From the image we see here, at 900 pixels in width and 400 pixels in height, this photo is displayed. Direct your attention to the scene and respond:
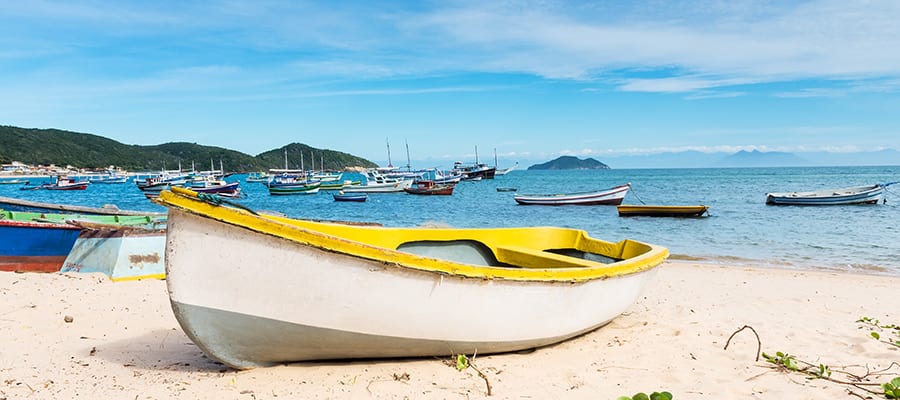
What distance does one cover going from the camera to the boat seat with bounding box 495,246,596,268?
574 cm

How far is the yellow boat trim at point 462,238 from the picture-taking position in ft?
11.4

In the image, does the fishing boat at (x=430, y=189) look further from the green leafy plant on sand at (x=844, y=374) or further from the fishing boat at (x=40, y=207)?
the green leafy plant on sand at (x=844, y=374)

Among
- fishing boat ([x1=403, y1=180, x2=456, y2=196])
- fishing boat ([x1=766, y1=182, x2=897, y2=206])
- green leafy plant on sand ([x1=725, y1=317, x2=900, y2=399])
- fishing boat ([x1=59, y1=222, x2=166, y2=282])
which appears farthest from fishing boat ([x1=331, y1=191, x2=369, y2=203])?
green leafy plant on sand ([x1=725, y1=317, x2=900, y2=399])

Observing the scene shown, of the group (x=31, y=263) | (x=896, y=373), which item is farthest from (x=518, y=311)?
(x=31, y=263)

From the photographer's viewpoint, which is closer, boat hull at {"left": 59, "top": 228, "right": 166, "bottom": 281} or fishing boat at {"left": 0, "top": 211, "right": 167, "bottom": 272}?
boat hull at {"left": 59, "top": 228, "right": 166, "bottom": 281}

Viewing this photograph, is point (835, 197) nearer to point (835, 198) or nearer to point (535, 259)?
point (835, 198)

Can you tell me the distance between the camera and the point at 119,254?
323 inches

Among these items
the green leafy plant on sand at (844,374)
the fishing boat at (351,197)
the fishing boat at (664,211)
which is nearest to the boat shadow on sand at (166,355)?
the green leafy plant on sand at (844,374)

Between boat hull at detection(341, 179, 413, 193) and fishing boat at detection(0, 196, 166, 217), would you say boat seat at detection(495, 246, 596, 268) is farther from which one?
boat hull at detection(341, 179, 413, 193)

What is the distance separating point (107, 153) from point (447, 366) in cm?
14202

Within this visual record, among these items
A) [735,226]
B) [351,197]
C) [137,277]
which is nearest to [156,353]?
[137,277]

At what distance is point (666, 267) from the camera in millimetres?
11422

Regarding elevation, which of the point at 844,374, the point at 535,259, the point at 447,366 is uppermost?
the point at 535,259

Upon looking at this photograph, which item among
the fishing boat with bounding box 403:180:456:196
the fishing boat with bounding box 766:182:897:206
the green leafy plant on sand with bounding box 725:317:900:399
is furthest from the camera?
the fishing boat with bounding box 403:180:456:196
